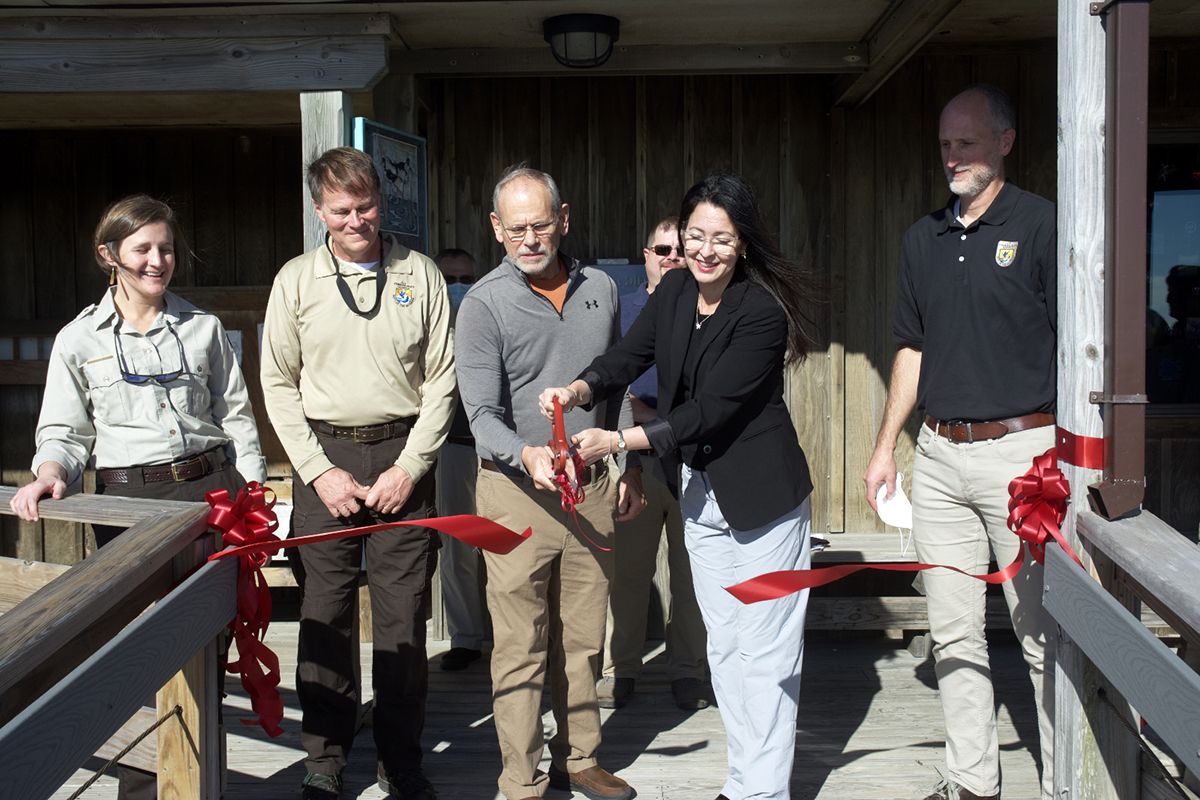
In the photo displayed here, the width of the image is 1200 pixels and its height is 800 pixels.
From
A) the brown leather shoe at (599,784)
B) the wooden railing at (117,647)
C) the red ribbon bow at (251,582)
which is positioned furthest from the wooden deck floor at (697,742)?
the wooden railing at (117,647)

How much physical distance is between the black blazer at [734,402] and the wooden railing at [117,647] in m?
1.13

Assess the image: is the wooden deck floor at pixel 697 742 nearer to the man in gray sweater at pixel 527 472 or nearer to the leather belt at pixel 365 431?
the man in gray sweater at pixel 527 472

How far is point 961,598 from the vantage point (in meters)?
2.77

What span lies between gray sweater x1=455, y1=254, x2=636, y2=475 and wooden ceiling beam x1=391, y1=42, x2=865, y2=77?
175 cm

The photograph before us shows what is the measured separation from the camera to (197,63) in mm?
3678

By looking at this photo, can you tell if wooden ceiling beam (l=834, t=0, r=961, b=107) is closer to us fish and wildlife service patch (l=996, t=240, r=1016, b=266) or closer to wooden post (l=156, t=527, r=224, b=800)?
us fish and wildlife service patch (l=996, t=240, r=1016, b=266)

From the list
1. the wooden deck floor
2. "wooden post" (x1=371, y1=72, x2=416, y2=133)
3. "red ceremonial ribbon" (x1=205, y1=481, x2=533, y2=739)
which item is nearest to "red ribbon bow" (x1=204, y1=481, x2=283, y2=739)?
"red ceremonial ribbon" (x1=205, y1=481, x2=533, y2=739)

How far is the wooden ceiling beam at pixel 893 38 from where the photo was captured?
11.3ft

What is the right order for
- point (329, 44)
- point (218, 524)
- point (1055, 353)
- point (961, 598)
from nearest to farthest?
point (218, 524), point (1055, 353), point (961, 598), point (329, 44)

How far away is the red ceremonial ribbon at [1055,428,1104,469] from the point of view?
227 cm

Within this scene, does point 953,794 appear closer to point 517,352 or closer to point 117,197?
point 517,352

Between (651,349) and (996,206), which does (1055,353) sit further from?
(651,349)

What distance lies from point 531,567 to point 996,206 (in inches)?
64.6

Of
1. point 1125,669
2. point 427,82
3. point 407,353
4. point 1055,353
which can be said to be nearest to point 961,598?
point 1055,353
